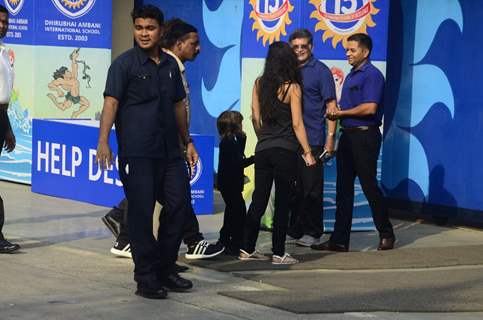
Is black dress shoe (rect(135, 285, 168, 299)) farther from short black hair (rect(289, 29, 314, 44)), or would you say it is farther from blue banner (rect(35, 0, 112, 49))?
blue banner (rect(35, 0, 112, 49))

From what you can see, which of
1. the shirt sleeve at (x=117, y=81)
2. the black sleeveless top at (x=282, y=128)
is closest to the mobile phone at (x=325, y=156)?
the black sleeveless top at (x=282, y=128)

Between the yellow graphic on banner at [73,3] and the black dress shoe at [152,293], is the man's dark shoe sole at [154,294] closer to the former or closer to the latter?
the black dress shoe at [152,293]

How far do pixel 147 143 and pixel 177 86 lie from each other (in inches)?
19.5

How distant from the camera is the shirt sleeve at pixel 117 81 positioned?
7363mm

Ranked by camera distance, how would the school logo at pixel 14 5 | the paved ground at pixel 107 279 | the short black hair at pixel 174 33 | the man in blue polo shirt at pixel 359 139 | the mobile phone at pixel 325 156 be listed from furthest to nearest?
the school logo at pixel 14 5 < the mobile phone at pixel 325 156 < the man in blue polo shirt at pixel 359 139 < the short black hair at pixel 174 33 < the paved ground at pixel 107 279

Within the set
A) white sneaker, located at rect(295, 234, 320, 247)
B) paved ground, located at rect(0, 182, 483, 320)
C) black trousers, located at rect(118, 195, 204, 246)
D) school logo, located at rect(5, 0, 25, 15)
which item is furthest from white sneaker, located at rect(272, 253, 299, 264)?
school logo, located at rect(5, 0, 25, 15)

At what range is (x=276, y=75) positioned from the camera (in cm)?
880

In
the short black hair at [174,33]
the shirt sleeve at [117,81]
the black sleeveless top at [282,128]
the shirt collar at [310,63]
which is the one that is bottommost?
the black sleeveless top at [282,128]

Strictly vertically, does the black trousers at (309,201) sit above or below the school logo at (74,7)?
below

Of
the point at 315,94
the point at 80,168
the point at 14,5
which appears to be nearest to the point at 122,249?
the point at 315,94

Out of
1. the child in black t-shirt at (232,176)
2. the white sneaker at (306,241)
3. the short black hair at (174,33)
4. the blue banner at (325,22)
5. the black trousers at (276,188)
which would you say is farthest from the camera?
the blue banner at (325,22)

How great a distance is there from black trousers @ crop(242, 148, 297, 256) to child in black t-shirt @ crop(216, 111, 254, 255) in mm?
346

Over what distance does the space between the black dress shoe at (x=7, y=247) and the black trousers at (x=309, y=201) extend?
2.53 metres

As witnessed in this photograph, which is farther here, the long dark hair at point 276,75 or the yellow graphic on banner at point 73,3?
the yellow graphic on banner at point 73,3
